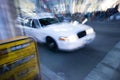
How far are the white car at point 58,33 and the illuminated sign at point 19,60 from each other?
1.45 meters

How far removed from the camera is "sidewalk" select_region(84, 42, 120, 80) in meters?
2.66

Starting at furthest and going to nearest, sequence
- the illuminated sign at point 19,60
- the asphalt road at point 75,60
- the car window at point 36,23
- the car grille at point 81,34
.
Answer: the car window at point 36,23 → the car grille at point 81,34 → the asphalt road at point 75,60 → the illuminated sign at point 19,60

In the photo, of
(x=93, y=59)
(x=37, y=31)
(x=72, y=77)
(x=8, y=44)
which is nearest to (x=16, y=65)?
(x=8, y=44)

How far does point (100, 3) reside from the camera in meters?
11.0

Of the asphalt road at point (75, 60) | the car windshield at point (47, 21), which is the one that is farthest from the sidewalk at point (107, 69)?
the car windshield at point (47, 21)

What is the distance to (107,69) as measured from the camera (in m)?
2.91

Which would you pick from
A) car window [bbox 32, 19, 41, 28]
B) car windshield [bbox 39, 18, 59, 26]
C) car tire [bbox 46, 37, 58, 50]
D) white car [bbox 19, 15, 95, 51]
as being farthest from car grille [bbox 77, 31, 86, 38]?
car window [bbox 32, 19, 41, 28]

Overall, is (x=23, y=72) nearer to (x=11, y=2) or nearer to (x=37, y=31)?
(x=11, y=2)

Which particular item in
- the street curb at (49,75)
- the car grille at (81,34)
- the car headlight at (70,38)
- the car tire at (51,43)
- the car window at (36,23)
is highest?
the car window at (36,23)

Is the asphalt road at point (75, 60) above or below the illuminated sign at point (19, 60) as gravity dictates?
below

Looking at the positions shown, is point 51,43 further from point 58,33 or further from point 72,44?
point 72,44

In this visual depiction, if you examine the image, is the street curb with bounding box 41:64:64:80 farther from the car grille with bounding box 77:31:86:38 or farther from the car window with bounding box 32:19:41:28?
the car window with bounding box 32:19:41:28

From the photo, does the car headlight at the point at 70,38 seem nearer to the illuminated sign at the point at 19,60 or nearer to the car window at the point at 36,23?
the car window at the point at 36,23

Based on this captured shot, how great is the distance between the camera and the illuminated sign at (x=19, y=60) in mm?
1334
